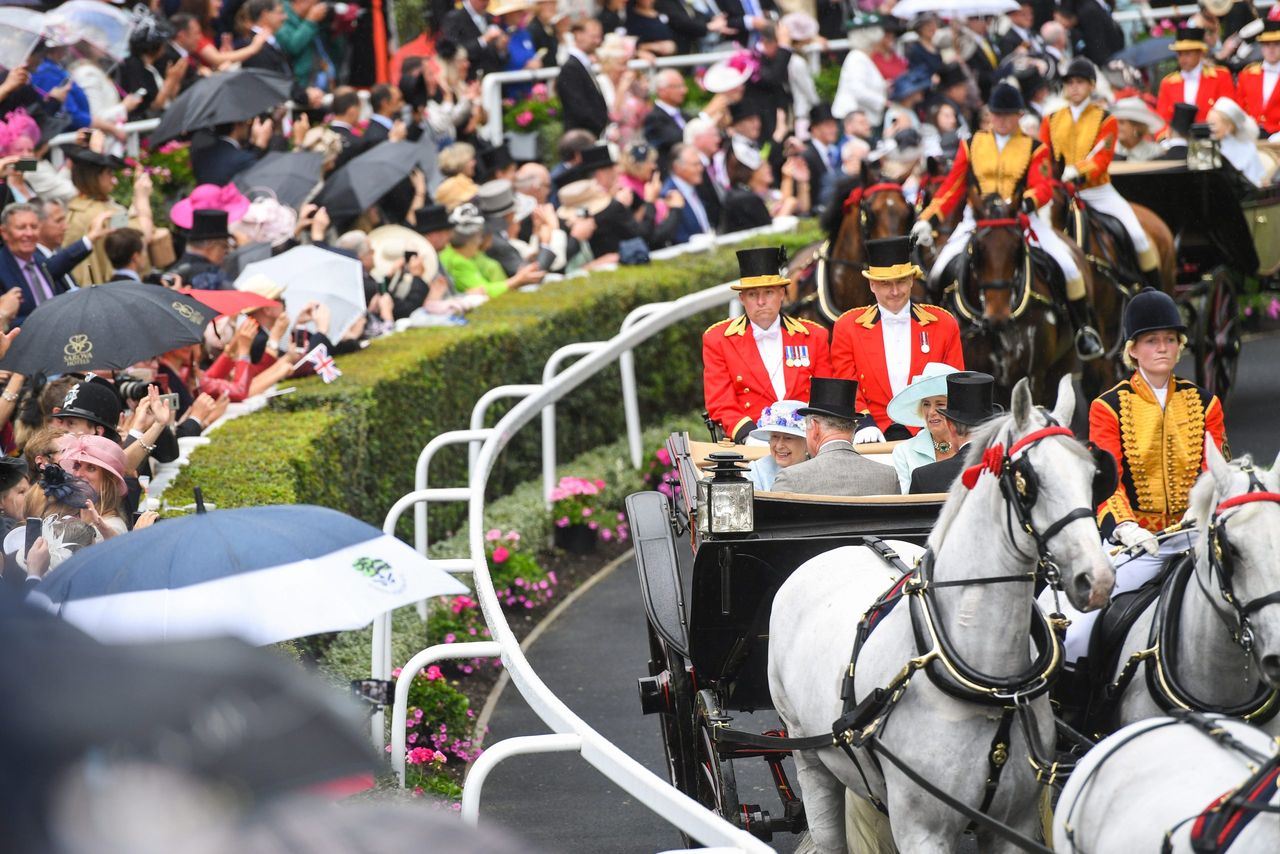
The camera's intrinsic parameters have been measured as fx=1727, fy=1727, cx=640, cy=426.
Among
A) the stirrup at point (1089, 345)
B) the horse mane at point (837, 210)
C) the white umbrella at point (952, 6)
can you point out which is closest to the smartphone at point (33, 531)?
the horse mane at point (837, 210)

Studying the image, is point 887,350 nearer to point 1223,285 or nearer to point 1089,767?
point 1089,767

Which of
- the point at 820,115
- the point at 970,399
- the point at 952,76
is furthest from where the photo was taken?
the point at 952,76

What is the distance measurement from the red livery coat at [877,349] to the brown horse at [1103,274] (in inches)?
147

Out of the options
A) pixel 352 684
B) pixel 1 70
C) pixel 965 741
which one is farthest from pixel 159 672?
pixel 1 70

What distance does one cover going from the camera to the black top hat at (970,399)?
20.0ft

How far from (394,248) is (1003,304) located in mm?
4344

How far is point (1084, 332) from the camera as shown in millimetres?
11859

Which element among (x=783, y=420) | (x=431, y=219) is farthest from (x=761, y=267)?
(x=431, y=219)

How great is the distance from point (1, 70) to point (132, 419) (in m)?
4.36

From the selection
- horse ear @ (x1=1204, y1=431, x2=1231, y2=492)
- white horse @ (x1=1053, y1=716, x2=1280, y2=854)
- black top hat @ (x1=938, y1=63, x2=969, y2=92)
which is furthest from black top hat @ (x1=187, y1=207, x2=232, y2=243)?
black top hat @ (x1=938, y1=63, x2=969, y2=92)

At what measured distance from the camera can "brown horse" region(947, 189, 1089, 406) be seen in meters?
11.0

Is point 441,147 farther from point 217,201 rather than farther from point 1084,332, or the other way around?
point 1084,332

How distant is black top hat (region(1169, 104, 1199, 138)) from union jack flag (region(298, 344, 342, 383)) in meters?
8.79

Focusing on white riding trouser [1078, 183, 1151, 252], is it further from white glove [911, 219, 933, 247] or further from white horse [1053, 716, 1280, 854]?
white horse [1053, 716, 1280, 854]
